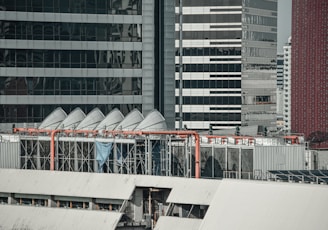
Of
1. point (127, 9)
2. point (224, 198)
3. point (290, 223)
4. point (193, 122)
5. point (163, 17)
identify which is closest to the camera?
point (290, 223)

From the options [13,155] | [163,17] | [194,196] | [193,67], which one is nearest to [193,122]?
[193,67]

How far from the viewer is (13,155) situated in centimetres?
10194

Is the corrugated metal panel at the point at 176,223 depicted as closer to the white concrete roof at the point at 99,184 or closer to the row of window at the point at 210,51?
the white concrete roof at the point at 99,184

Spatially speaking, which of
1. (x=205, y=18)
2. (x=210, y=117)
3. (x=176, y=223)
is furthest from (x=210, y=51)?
(x=176, y=223)

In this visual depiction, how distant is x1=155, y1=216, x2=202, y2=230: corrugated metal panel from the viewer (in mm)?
85562

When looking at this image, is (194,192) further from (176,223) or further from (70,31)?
(70,31)

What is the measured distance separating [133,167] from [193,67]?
8402cm

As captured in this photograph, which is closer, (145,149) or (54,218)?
(54,218)

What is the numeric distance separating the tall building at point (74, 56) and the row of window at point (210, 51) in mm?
56245

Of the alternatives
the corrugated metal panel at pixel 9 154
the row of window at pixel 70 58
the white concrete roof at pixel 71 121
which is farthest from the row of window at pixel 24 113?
the corrugated metal panel at pixel 9 154

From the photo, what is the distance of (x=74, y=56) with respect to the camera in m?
120

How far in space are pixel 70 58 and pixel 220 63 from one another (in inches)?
2499

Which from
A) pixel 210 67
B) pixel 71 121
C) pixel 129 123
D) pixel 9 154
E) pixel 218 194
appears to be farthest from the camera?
pixel 210 67

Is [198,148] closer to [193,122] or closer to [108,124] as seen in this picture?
[108,124]
